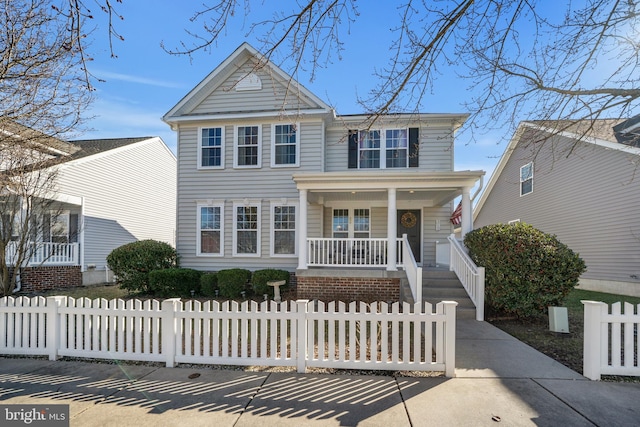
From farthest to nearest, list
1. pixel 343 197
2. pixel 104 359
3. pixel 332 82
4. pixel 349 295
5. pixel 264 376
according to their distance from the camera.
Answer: pixel 343 197
pixel 349 295
pixel 332 82
pixel 104 359
pixel 264 376

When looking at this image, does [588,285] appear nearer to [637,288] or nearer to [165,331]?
[637,288]

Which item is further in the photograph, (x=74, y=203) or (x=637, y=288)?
(x=74, y=203)

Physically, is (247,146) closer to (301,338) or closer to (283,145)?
(283,145)

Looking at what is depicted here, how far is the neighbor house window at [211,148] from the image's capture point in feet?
36.8

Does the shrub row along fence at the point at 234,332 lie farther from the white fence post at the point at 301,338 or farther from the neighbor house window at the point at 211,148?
the neighbor house window at the point at 211,148

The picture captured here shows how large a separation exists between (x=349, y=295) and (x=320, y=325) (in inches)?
189

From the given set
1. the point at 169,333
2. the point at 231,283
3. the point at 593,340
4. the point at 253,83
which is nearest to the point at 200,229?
the point at 231,283

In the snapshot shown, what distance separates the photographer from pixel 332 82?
562cm

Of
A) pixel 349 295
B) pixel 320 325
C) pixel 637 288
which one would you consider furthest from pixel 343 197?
pixel 637 288

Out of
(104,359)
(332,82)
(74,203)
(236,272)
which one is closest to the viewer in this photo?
(104,359)

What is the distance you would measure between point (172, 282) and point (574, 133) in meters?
10.7

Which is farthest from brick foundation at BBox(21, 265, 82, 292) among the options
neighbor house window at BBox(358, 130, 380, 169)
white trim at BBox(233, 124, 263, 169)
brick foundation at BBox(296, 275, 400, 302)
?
neighbor house window at BBox(358, 130, 380, 169)

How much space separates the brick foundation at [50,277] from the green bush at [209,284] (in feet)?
21.6

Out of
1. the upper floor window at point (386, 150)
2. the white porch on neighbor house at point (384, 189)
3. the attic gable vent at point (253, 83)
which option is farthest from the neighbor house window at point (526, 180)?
the attic gable vent at point (253, 83)
